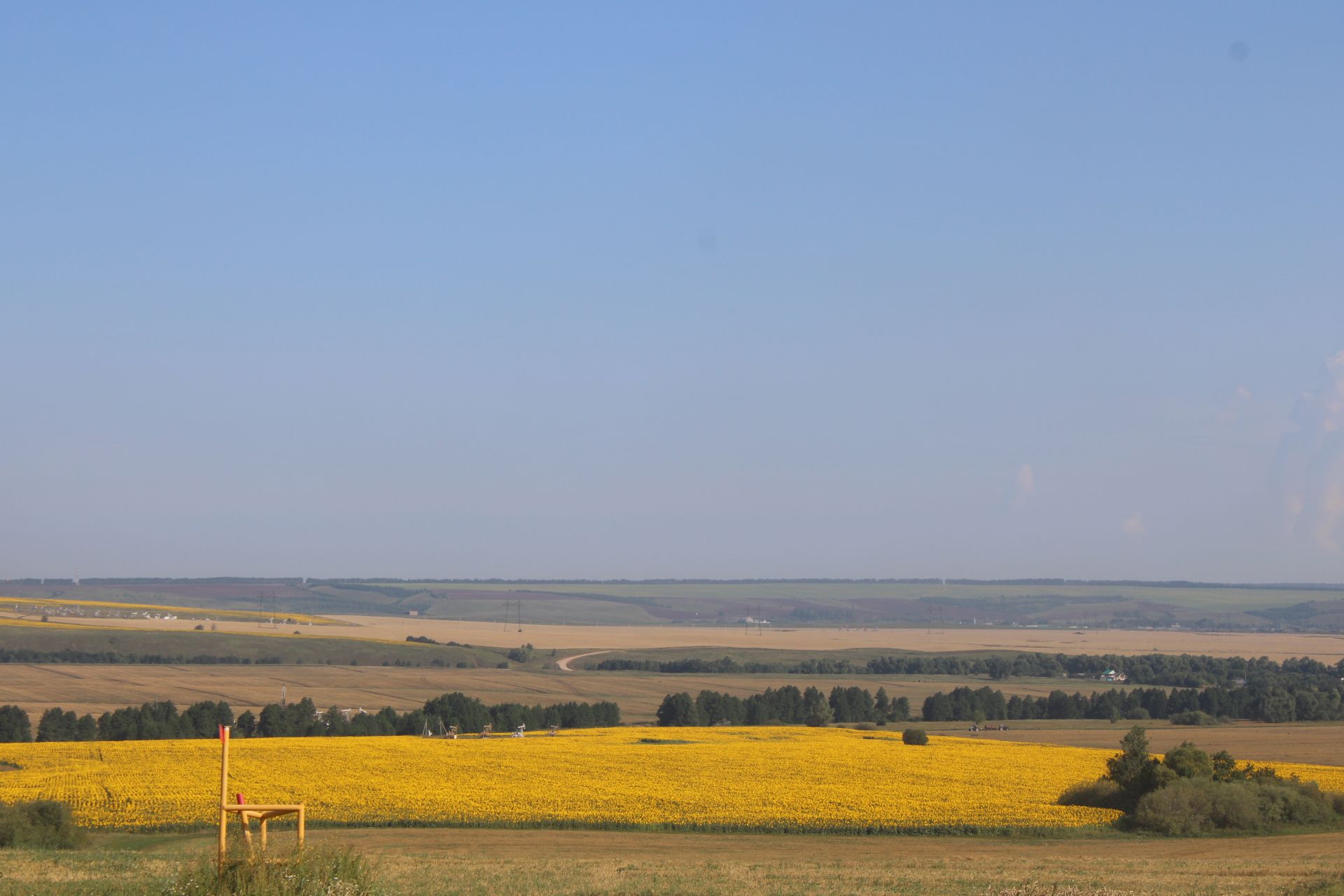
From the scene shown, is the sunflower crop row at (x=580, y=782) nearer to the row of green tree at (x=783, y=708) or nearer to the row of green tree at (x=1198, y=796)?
the row of green tree at (x=1198, y=796)

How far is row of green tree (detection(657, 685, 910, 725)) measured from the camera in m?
91.9

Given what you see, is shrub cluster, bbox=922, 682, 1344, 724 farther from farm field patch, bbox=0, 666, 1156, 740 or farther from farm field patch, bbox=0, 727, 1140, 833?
farm field patch, bbox=0, 727, 1140, 833

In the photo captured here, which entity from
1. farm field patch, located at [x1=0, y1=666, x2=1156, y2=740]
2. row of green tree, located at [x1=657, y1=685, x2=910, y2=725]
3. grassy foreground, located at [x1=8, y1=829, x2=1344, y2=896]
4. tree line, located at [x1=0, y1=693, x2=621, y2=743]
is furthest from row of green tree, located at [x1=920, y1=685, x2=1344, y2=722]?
grassy foreground, located at [x1=8, y1=829, x2=1344, y2=896]

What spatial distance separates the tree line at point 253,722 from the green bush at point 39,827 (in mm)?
37331

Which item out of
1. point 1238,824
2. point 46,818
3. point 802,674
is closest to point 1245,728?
point 1238,824

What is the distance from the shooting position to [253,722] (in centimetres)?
7900

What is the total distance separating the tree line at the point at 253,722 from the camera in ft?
242

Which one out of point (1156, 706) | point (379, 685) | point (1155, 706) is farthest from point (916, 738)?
point (379, 685)

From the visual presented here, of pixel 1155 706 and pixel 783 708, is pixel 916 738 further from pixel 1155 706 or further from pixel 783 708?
pixel 1155 706

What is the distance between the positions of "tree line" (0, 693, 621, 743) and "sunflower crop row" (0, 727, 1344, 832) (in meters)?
10.0

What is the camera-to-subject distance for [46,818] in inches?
1404

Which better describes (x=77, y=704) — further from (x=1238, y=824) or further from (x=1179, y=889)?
(x=1179, y=889)

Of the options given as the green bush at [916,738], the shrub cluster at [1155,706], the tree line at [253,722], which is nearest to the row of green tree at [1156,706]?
the shrub cluster at [1155,706]

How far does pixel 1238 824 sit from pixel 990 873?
18435 mm
